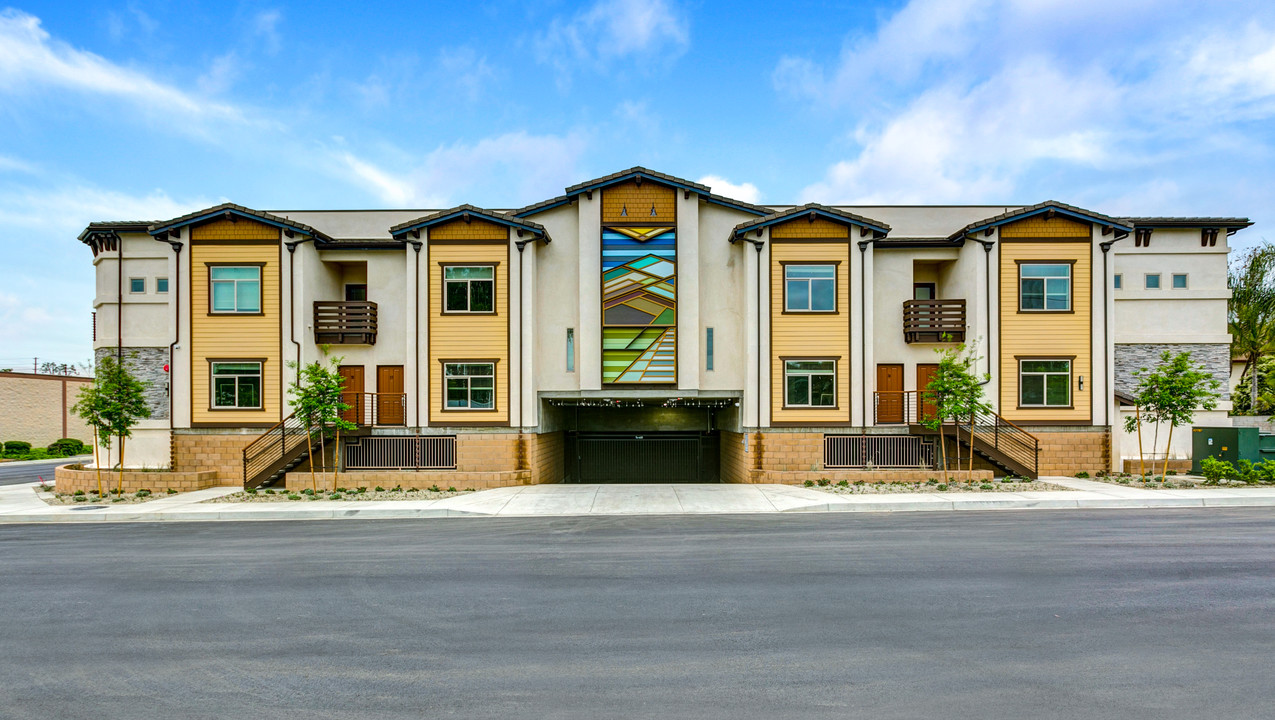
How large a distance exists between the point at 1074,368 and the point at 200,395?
30.1m

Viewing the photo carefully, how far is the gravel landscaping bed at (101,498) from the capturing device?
18500 millimetres

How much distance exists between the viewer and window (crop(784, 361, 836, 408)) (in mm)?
23016

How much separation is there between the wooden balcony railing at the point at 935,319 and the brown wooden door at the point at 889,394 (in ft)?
4.83

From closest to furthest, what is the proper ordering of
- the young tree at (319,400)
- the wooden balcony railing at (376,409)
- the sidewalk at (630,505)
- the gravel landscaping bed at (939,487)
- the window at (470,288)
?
the sidewalk at (630,505) < the young tree at (319,400) < the gravel landscaping bed at (939,487) < the window at (470,288) < the wooden balcony railing at (376,409)

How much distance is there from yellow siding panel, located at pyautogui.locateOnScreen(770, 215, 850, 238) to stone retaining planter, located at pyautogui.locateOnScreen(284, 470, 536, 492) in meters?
12.3

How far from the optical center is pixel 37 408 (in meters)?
41.4

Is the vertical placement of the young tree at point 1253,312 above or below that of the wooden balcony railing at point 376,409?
above

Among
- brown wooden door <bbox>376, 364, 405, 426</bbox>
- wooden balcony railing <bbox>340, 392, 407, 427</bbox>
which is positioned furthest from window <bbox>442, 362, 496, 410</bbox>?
brown wooden door <bbox>376, 364, 405, 426</bbox>

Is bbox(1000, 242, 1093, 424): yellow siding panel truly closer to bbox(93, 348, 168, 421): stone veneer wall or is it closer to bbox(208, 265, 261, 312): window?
bbox(208, 265, 261, 312): window

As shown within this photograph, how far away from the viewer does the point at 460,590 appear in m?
9.27

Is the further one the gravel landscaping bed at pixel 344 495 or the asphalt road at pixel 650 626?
the gravel landscaping bed at pixel 344 495

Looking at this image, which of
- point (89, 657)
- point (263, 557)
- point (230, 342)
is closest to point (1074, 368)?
A: point (263, 557)

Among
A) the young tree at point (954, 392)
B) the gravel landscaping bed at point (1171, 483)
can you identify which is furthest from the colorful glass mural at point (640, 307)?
the gravel landscaping bed at point (1171, 483)

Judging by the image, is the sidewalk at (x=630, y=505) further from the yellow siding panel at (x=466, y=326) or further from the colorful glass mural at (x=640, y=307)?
the yellow siding panel at (x=466, y=326)
